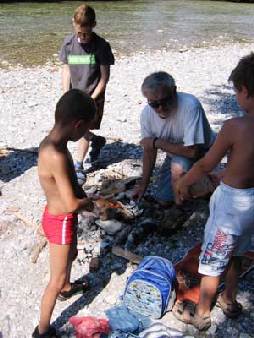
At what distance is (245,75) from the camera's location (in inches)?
116

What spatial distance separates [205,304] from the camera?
367 cm

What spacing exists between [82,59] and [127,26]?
16.8 m

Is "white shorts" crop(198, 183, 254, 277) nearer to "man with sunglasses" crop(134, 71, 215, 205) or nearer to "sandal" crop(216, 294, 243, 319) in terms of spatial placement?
"sandal" crop(216, 294, 243, 319)

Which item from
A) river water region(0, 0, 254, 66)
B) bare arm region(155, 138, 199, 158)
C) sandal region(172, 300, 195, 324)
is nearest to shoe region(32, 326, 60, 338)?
sandal region(172, 300, 195, 324)

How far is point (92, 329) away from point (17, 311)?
0.70m

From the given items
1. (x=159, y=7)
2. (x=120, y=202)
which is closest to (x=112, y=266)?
(x=120, y=202)

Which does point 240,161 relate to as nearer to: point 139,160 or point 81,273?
point 81,273

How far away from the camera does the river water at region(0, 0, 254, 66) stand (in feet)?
53.4

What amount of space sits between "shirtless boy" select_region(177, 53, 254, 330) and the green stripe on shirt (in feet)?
8.47

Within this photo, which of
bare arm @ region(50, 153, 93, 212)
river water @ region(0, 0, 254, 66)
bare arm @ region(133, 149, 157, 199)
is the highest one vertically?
bare arm @ region(50, 153, 93, 212)

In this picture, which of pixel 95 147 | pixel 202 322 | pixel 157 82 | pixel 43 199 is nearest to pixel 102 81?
pixel 95 147

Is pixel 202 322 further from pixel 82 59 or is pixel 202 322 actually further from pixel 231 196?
pixel 82 59

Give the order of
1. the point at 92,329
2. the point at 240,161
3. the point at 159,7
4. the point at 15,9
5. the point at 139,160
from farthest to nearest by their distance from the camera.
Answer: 1. the point at 159,7
2. the point at 15,9
3. the point at 139,160
4. the point at 92,329
5. the point at 240,161

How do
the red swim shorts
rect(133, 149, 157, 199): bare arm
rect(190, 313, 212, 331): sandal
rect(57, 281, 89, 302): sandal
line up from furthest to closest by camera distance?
1. rect(133, 149, 157, 199): bare arm
2. rect(57, 281, 89, 302): sandal
3. rect(190, 313, 212, 331): sandal
4. the red swim shorts
